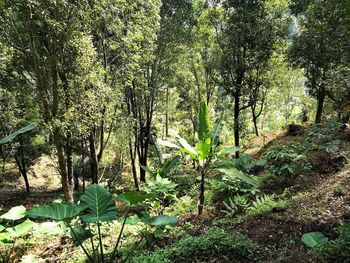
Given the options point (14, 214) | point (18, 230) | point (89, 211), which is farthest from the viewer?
point (14, 214)

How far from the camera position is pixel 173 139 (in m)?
7.99

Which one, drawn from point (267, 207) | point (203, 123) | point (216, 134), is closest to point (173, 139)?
point (216, 134)

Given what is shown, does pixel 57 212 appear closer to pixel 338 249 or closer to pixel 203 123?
pixel 203 123

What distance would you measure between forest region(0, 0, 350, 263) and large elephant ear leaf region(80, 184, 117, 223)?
16 mm

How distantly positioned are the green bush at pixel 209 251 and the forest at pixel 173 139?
2 centimetres

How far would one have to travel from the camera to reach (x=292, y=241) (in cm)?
362

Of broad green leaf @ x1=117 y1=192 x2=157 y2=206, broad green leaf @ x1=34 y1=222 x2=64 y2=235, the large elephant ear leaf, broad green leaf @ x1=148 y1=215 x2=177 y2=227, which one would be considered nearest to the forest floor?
broad green leaf @ x1=148 y1=215 x2=177 y2=227

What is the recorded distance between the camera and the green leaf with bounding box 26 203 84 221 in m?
2.85

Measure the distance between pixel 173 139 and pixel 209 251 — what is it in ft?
15.3

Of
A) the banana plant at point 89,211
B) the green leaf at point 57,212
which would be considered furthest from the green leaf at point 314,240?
the green leaf at point 57,212

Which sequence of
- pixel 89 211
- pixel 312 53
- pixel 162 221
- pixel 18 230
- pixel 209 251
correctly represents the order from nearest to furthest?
pixel 89 211 < pixel 209 251 < pixel 162 221 < pixel 18 230 < pixel 312 53

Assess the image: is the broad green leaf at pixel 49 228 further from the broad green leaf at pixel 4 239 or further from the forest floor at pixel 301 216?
the forest floor at pixel 301 216

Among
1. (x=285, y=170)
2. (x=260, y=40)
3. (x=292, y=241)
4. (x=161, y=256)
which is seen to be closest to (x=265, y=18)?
(x=260, y=40)

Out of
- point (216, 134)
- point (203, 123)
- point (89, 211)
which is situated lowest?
point (89, 211)
